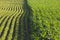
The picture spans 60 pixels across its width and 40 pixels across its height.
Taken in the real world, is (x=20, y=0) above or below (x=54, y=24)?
above

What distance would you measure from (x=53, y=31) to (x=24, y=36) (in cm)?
186

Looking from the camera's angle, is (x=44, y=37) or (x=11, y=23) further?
(x=11, y=23)

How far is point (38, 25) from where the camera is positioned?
1212cm

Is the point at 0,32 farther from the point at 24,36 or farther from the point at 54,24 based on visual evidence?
the point at 54,24

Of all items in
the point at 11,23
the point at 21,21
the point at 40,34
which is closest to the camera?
the point at 40,34

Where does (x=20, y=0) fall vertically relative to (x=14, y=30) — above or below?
above

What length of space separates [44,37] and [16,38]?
1.45 metres

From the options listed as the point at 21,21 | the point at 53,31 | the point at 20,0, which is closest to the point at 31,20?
the point at 21,21

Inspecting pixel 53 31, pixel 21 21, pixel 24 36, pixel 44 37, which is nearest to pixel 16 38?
pixel 24 36

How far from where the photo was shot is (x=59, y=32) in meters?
10.9

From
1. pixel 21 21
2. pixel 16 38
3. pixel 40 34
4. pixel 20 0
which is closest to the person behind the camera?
pixel 16 38

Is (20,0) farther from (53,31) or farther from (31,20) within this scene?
(53,31)

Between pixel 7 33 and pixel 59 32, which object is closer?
pixel 7 33

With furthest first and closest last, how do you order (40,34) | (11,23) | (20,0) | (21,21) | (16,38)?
(20,0) → (21,21) → (11,23) → (40,34) → (16,38)
